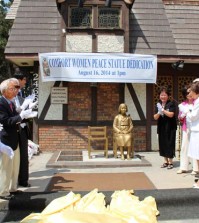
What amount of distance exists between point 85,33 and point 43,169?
442 cm

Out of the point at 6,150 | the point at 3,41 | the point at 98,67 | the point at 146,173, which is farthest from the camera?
the point at 3,41

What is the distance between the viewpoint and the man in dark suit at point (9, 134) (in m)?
4.89

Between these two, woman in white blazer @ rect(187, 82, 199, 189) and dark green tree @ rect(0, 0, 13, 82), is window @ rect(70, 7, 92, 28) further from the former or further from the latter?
dark green tree @ rect(0, 0, 13, 82)

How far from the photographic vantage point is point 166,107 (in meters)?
7.37

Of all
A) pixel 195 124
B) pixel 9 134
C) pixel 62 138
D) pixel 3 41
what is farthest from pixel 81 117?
pixel 3 41

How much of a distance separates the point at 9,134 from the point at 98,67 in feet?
17.3

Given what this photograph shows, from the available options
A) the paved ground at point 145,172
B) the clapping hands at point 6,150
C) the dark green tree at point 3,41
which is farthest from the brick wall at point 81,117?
the dark green tree at point 3,41

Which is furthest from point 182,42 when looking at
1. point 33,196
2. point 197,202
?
point 33,196

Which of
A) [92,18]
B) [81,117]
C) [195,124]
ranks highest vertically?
[92,18]

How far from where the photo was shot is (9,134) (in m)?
5.00

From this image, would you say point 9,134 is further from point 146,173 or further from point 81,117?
point 81,117

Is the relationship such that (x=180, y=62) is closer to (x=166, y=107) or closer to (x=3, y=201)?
(x=166, y=107)

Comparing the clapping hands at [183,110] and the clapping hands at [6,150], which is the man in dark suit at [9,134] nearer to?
the clapping hands at [6,150]

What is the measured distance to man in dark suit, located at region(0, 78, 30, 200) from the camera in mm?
4887
